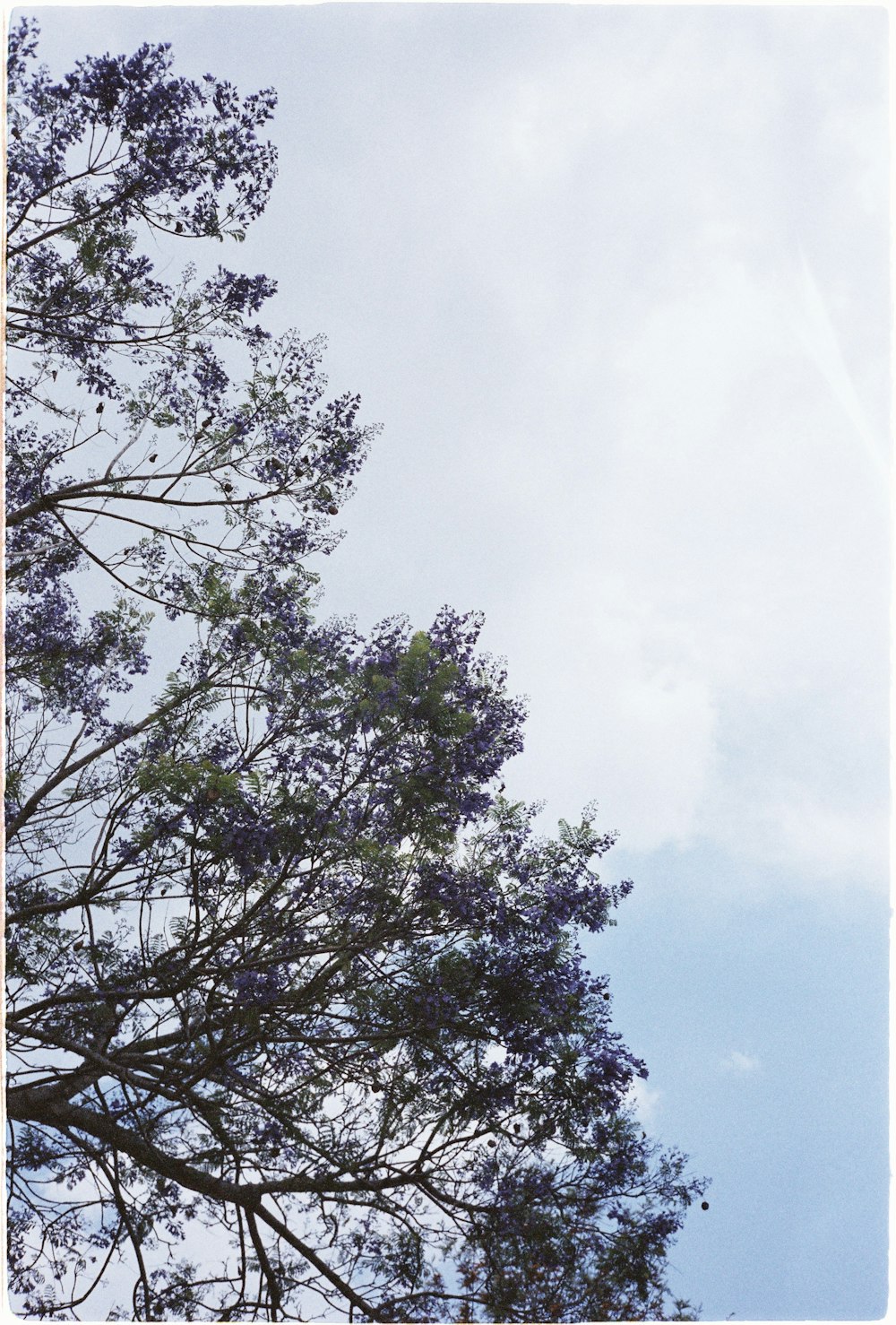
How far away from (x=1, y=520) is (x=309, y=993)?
2012 mm

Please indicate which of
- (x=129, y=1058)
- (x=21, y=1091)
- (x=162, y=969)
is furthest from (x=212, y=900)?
(x=21, y=1091)

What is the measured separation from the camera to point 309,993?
3.96 m

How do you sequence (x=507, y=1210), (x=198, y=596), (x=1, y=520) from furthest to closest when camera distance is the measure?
(x=198, y=596) → (x=507, y=1210) → (x=1, y=520)

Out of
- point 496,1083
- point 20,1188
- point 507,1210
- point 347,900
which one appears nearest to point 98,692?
point 347,900

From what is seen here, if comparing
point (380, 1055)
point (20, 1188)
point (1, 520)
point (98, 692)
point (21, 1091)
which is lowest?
point (20, 1188)

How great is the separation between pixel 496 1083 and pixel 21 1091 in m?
1.74

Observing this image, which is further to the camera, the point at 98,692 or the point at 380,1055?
the point at 98,692

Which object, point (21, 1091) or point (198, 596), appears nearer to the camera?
point (21, 1091)

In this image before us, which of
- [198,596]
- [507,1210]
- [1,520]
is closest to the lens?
[1,520]

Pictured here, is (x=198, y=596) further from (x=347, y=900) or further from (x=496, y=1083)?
(x=496, y=1083)

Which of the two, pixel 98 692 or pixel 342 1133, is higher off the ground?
pixel 98 692

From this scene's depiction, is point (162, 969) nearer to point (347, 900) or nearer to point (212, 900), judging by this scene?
point (212, 900)

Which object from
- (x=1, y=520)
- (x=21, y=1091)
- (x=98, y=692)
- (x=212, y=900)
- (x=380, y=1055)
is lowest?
(x=21, y=1091)

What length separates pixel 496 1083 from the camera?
3.94 meters
